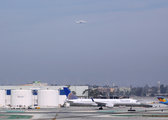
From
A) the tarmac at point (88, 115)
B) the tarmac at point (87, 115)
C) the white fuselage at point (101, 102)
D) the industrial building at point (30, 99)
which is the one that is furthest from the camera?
the industrial building at point (30, 99)

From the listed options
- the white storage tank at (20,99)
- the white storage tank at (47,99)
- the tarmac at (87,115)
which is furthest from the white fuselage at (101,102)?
the white storage tank at (20,99)

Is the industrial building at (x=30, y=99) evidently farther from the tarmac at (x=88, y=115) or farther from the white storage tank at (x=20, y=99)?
the tarmac at (x=88, y=115)

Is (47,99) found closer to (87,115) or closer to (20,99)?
(20,99)

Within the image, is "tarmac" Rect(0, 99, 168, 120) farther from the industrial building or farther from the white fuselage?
the industrial building

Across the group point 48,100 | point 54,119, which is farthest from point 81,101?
point 54,119

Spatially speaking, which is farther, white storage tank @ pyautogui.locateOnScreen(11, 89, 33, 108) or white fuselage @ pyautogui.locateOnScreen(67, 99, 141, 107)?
white storage tank @ pyautogui.locateOnScreen(11, 89, 33, 108)

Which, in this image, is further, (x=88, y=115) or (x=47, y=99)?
(x=47, y=99)

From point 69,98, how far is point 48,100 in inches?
1082

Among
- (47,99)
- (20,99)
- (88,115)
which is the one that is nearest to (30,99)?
(20,99)

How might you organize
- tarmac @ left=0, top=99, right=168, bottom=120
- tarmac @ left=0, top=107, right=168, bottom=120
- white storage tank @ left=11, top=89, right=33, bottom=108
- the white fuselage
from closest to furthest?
tarmac @ left=0, top=99, right=168, bottom=120 → tarmac @ left=0, top=107, right=168, bottom=120 → the white fuselage → white storage tank @ left=11, top=89, right=33, bottom=108

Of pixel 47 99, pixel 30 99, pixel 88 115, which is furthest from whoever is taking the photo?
pixel 30 99

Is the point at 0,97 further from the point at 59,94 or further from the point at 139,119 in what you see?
the point at 139,119

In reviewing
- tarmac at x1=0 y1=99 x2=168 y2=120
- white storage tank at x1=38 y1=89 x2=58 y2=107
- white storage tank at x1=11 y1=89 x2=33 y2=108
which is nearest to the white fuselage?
tarmac at x1=0 y1=99 x2=168 y2=120

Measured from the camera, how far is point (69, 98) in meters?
112
